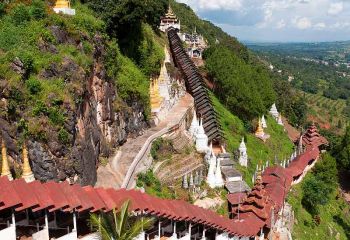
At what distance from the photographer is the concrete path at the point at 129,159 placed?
3098 centimetres

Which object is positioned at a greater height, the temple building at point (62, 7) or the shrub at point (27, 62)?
the temple building at point (62, 7)

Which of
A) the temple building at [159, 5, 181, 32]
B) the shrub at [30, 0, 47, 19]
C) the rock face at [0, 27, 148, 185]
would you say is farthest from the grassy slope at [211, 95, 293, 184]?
the shrub at [30, 0, 47, 19]

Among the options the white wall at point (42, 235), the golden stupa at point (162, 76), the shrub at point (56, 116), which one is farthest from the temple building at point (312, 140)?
the white wall at point (42, 235)

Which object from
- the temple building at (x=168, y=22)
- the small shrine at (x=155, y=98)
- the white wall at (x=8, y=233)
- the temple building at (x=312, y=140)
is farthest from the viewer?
the temple building at (x=168, y=22)

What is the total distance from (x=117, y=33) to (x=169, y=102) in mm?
10419

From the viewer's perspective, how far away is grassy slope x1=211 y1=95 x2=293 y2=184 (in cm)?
5469

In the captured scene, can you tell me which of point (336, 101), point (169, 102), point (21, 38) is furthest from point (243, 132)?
point (336, 101)

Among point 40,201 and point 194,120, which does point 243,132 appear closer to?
point 194,120

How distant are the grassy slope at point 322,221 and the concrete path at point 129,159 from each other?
16.6 m

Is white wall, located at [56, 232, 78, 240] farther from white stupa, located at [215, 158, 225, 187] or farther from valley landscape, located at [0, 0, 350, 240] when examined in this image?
white stupa, located at [215, 158, 225, 187]

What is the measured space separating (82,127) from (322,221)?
1306 inches

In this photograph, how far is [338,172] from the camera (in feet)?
211

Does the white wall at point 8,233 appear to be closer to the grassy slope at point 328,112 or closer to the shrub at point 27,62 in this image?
the shrub at point 27,62

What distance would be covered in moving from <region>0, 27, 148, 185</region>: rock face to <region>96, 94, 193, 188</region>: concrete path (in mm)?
804
